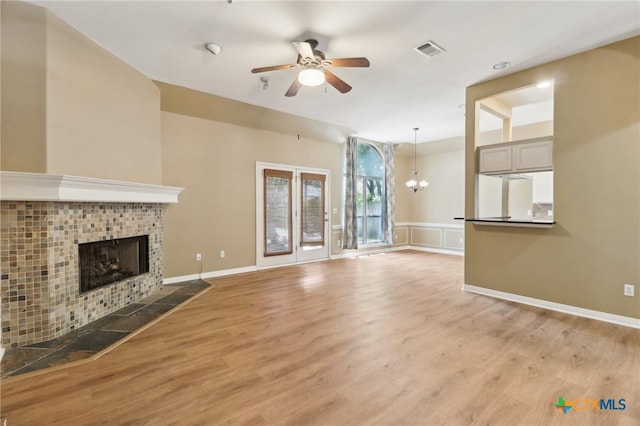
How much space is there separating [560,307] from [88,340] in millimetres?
5114

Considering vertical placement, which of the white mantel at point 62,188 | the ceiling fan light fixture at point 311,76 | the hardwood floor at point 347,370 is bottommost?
the hardwood floor at point 347,370

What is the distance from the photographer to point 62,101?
8.93ft

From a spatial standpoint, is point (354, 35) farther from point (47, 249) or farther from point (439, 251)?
point (439, 251)

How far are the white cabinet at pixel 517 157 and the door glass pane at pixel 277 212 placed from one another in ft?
11.9

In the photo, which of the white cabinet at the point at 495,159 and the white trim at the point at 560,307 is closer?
the white trim at the point at 560,307

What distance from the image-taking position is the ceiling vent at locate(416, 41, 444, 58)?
3.04 m

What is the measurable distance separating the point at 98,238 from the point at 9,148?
1.13 meters

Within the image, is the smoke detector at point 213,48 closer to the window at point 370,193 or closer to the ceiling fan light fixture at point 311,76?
the ceiling fan light fixture at point 311,76

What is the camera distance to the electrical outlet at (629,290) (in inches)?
117

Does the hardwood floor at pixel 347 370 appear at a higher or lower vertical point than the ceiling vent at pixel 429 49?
lower

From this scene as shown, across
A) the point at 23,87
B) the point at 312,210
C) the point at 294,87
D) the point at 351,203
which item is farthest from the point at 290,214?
the point at 23,87

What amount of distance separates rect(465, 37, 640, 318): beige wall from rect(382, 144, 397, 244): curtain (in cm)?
411

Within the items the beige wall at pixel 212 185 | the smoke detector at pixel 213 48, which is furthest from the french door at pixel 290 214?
the smoke detector at pixel 213 48

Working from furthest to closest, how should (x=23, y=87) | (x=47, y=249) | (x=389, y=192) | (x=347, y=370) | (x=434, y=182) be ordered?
1. (x=434, y=182)
2. (x=389, y=192)
3. (x=47, y=249)
4. (x=23, y=87)
5. (x=347, y=370)
